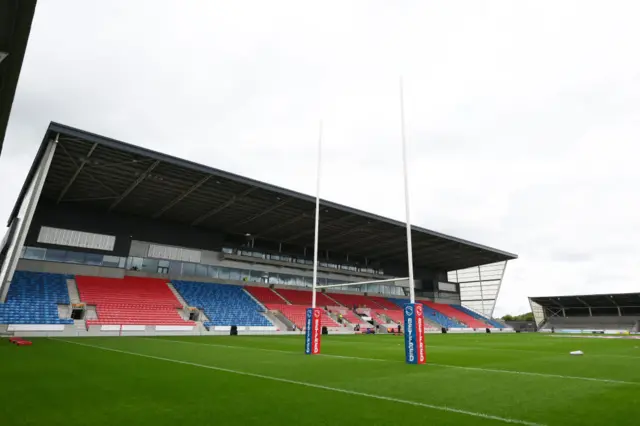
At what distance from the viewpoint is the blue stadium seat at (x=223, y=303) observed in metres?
29.9

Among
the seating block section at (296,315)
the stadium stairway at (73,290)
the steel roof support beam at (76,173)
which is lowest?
the seating block section at (296,315)

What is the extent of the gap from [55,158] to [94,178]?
10.2 ft

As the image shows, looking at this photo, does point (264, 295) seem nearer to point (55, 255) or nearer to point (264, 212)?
point (264, 212)

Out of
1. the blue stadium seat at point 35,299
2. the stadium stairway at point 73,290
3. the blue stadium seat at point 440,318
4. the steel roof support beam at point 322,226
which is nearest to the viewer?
→ the blue stadium seat at point 35,299

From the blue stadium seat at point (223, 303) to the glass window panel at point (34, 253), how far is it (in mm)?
10286

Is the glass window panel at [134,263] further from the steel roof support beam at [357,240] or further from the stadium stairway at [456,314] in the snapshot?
the stadium stairway at [456,314]

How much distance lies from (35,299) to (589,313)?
Result: 73.5m

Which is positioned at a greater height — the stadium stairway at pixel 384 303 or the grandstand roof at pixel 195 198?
the grandstand roof at pixel 195 198

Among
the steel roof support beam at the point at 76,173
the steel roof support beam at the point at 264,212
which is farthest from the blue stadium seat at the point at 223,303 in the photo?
the steel roof support beam at the point at 76,173

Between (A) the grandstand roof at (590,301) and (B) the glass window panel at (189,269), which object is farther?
(A) the grandstand roof at (590,301)

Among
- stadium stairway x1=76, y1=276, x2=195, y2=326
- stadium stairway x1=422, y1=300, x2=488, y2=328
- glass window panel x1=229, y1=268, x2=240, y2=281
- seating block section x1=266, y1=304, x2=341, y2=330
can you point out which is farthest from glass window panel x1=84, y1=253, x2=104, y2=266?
stadium stairway x1=422, y1=300, x2=488, y2=328

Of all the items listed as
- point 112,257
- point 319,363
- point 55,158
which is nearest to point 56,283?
point 112,257

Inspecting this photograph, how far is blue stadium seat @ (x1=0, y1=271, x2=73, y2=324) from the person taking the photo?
20.6 meters

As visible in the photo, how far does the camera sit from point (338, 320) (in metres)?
37.5
